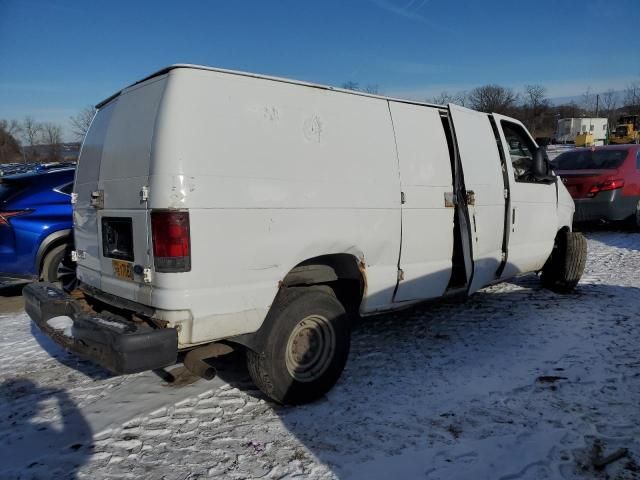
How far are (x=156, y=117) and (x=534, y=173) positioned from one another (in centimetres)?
416

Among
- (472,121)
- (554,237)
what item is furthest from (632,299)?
(472,121)

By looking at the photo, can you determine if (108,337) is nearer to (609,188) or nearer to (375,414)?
(375,414)

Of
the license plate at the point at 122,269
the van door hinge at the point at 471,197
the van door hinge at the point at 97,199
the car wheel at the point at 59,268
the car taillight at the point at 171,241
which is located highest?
the van door hinge at the point at 97,199

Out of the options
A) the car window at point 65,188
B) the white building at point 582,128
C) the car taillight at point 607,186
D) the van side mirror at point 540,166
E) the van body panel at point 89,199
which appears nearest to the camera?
the van body panel at point 89,199

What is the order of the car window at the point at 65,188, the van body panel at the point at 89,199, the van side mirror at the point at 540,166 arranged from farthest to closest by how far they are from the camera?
the car window at the point at 65,188
the van side mirror at the point at 540,166
the van body panel at the point at 89,199

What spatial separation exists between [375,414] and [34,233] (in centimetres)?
464

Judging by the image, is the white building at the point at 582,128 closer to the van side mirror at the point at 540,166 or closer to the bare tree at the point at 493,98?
the bare tree at the point at 493,98

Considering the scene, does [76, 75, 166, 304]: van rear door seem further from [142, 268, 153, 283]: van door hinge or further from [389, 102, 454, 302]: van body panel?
[389, 102, 454, 302]: van body panel

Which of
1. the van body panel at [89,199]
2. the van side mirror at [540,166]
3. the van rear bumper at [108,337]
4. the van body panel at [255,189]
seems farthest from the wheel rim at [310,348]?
the van side mirror at [540,166]

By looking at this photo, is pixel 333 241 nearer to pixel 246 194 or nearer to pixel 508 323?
pixel 246 194

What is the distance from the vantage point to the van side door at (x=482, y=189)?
458cm

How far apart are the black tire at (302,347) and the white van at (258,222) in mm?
11

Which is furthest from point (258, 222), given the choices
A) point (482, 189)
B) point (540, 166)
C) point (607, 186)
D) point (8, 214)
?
point (607, 186)

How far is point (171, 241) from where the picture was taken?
2.82 metres
